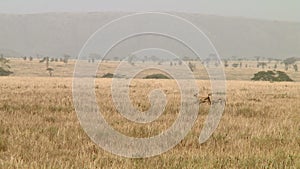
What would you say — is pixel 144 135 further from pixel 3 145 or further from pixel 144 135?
pixel 3 145

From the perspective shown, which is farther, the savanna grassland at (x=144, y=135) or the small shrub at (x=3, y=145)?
the small shrub at (x=3, y=145)

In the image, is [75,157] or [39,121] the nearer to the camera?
[75,157]

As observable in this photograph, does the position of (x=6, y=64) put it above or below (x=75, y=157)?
above

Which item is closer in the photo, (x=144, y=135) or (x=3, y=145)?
(x=3, y=145)

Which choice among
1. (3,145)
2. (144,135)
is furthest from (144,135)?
(3,145)

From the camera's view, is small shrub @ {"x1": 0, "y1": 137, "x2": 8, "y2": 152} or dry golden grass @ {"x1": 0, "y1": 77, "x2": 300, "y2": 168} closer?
dry golden grass @ {"x1": 0, "y1": 77, "x2": 300, "y2": 168}

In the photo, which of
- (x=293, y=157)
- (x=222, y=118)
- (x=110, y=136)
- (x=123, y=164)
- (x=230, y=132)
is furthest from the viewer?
(x=222, y=118)

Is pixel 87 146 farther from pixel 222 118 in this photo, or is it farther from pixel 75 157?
pixel 222 118

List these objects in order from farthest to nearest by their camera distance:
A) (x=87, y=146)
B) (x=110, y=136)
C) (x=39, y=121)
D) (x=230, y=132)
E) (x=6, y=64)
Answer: (x=6, y=64), (x=39, y=121), (x=230, y=132), (x=110, y=136), (x=87, y=146)

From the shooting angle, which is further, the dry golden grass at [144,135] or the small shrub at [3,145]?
the small shrub at [3,145]

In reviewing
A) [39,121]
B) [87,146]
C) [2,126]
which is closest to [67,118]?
[39,121]

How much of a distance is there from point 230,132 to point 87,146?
3216 mm

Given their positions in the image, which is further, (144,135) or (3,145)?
(144,135)

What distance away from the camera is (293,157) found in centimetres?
661
